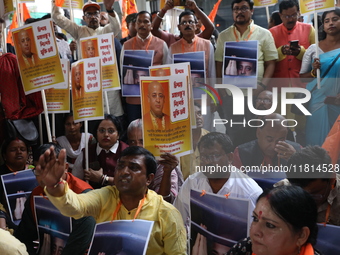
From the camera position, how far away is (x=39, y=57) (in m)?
4.39

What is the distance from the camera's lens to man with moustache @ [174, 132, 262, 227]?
10.8ft

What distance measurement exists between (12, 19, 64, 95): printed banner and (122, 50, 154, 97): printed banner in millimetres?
1008

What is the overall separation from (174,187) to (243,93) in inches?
65.8

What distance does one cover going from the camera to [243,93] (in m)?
5.06

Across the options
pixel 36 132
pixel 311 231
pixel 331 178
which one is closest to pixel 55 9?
pixel 36 132

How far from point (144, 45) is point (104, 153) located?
1518 millimetres

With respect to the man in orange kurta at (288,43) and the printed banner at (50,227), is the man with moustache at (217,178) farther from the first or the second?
the man in orange kurta at (288,43)

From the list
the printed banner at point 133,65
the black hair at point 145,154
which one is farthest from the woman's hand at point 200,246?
the printed banner at point 133,65

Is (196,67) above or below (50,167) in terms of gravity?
above

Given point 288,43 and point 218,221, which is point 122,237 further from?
point 288,43

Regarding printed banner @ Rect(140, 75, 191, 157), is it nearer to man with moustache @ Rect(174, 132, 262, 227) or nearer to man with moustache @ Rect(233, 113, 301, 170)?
man with moustache @ Rect(174, 132, 262, 227)

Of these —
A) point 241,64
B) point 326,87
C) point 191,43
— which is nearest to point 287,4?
point 241,64

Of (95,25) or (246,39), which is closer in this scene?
(246,39)

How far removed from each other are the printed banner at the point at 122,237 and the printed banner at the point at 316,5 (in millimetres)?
2860
